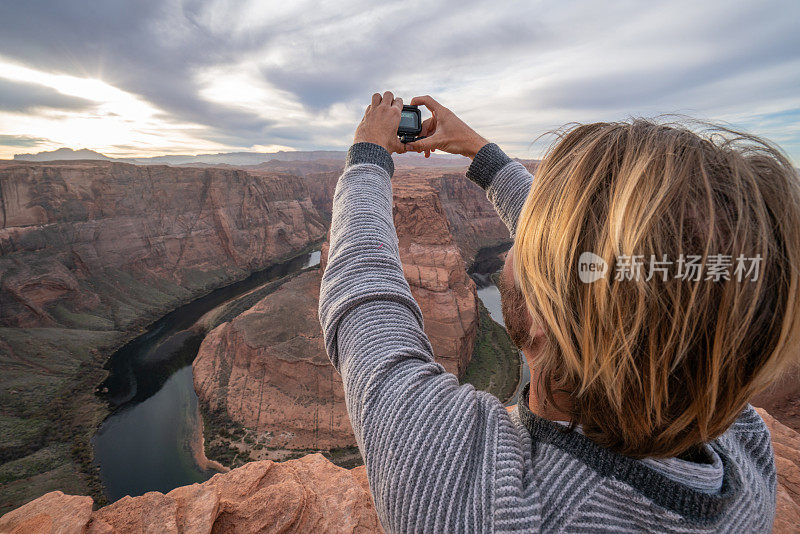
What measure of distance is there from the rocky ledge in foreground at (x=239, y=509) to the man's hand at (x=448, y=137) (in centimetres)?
360

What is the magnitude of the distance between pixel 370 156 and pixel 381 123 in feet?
0.88

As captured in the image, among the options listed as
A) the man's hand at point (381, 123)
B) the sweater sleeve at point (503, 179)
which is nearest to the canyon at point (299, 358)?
the sweater sleeve at point (503, 179)

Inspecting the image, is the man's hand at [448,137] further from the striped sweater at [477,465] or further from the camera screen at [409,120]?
the striped sweater at [477,465]

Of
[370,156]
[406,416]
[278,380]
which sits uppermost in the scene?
[370,156]

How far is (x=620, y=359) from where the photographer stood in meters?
0.69

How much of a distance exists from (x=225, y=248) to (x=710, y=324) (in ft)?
153

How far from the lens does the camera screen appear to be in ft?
5.93

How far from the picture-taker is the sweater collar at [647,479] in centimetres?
67

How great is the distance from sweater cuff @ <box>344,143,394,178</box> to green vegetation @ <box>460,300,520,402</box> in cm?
1750

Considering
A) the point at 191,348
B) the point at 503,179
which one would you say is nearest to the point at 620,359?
the point at 503,179

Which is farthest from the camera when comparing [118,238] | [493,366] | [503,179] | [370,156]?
[118,238]

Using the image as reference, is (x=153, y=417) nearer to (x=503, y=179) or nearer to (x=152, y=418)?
(x=152, y=418)

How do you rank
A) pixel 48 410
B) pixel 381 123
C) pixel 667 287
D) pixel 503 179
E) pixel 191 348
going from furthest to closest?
pixel 191 348 → pixel 48 410 → pixel 503 179 → pixel 381 123 → pixel 667 287

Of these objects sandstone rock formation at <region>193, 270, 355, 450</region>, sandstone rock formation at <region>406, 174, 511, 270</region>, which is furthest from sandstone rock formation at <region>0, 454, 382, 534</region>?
sandstone rock formation at <region>406, 174, 511, 270</region>
